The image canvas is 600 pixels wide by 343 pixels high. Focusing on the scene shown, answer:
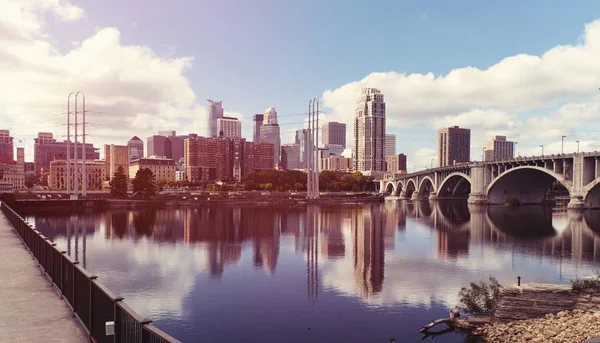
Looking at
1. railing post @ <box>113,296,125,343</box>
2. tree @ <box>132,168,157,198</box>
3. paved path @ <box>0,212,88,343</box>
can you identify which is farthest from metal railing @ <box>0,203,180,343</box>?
tree @ <box>132,168,157,198</box>

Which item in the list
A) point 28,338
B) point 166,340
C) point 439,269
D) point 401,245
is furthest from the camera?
point 401,245

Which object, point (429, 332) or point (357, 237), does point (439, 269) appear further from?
point (357, 237)

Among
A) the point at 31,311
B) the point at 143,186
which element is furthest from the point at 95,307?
the point at 143,186

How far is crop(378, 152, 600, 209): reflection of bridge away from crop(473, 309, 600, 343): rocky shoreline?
295ft

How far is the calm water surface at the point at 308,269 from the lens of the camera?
24.3 metres

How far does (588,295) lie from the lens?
88.6 feet

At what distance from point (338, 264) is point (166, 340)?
34.6 meters

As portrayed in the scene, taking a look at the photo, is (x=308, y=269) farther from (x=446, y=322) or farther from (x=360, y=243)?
(x=360, y=243)

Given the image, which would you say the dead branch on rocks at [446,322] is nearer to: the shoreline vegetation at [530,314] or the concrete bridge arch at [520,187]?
the shoreline vegetation at [530,314]

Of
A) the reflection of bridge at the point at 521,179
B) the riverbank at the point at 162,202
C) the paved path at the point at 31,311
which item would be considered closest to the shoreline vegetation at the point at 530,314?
the paved path at the point at 31,311

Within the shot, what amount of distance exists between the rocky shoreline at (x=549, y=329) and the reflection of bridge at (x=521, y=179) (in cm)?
8998

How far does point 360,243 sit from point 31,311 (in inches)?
1745

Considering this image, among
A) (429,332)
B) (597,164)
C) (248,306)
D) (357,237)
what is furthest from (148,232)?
(597,164)

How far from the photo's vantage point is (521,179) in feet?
439
